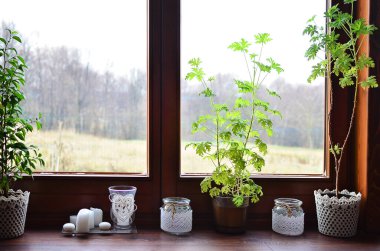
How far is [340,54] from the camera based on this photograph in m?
1.99

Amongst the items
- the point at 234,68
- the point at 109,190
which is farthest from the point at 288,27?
the point at 109,190

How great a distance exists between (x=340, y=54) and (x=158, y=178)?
110 cm

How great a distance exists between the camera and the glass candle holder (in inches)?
81.4

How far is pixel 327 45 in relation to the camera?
2012mm

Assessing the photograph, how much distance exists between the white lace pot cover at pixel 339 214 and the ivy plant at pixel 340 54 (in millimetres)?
101

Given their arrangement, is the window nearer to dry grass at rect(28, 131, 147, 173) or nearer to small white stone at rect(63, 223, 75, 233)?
dry grass at rect(28, 131, 147, 173)

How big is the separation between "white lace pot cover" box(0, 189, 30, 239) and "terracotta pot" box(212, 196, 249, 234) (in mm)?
927

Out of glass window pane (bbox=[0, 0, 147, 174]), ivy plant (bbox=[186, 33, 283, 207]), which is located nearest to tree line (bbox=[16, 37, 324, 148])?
glass window pane (bbox=[0, 0, 147, 174])

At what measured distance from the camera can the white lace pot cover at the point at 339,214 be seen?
2.00 m

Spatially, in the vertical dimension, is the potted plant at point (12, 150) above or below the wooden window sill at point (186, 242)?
above

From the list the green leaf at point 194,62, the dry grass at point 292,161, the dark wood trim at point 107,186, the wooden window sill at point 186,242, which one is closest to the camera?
the wooden window sill at point 186,242

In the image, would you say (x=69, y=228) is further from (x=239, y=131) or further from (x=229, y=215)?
(x=239, y=131)

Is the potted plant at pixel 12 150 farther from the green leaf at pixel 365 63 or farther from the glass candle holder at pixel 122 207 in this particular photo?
the green leaf at pixel 365 63

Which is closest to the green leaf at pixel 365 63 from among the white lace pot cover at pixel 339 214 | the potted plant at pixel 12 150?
the white lace pot cover at pixel 339 214
